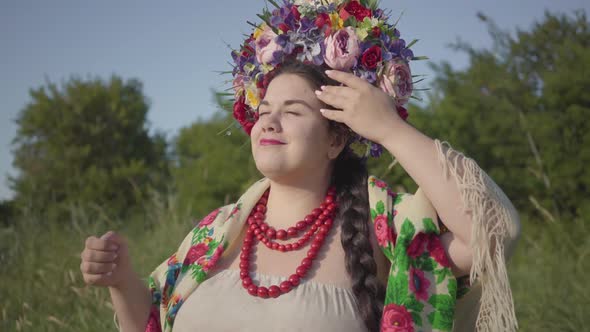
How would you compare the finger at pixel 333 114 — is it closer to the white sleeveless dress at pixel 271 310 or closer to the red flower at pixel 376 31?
the red flower at pixel 376 31

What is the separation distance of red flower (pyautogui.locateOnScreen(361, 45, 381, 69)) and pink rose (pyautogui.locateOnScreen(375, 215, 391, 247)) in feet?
2.09

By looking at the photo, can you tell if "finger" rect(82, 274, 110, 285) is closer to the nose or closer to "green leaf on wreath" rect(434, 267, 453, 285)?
the nose

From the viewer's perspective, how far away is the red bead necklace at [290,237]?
89.0 inches

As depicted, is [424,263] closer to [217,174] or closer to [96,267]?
[96,267]

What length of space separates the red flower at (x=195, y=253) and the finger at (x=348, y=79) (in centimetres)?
93

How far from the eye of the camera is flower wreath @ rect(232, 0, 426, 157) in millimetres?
2453

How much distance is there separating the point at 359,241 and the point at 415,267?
0.81 ft

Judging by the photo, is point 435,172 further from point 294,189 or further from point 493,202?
point 294,189

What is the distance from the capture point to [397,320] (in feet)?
7.12

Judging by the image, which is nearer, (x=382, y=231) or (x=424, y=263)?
(x=424, y=263)

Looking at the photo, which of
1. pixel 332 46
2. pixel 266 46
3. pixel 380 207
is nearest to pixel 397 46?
pixel 332 46

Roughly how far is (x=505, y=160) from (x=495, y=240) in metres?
9.38

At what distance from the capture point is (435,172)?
2049 millimetres

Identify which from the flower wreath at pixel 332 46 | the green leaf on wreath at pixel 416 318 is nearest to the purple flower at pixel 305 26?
the flower wreath at pixel 332 46
